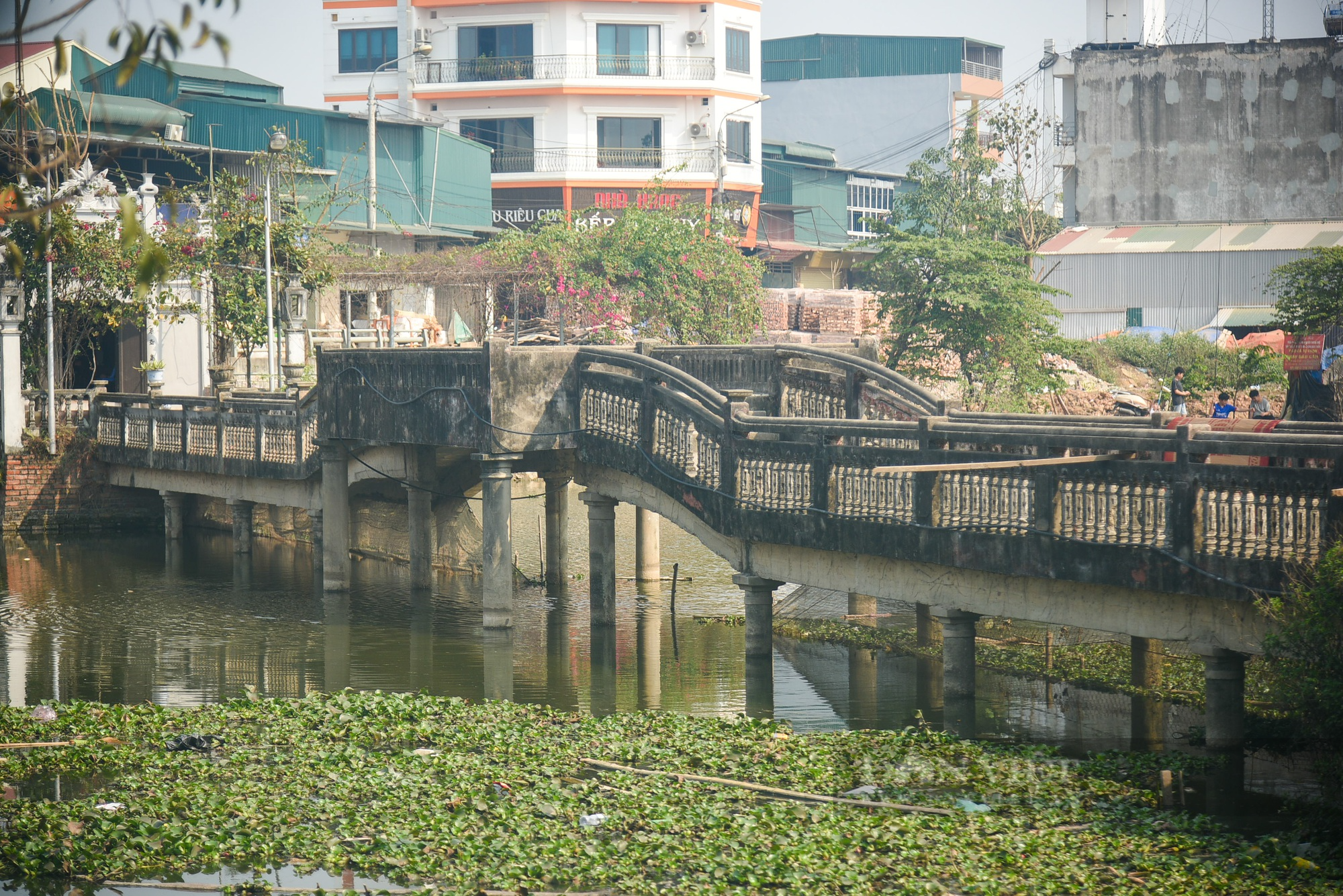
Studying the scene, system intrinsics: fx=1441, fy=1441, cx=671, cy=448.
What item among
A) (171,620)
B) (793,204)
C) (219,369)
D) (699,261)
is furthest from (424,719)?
(793,204)

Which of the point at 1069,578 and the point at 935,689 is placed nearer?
the point at 1069,578

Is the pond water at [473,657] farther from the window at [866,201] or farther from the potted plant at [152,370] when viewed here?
the window at [866,201]

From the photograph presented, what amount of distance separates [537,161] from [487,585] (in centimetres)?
3763

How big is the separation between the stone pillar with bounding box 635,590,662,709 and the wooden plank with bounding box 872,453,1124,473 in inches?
180

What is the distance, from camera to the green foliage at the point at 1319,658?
10367mm

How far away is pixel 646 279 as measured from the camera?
37125 mm

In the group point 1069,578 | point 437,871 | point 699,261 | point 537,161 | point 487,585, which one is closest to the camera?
point 437,871

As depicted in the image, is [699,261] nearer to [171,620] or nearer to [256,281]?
[256,281]

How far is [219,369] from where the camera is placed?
27.2 m

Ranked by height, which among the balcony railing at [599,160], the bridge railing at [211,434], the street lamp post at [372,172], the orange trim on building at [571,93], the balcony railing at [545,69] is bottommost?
the bridge railing at [211,434]

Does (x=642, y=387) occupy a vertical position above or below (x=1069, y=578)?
above

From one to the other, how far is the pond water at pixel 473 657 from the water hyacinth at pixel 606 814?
1148 mm

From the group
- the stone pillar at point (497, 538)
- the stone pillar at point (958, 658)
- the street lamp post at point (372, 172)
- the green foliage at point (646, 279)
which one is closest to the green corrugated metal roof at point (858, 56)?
the street lamp post at point (372, 172)

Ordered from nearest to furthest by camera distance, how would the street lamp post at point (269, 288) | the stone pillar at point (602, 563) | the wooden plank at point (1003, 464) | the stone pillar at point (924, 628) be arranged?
the wooden plank at point (1003, 464) → the stone pillar at point (924, 628) → the stone pillar at point (602, 563) → the street lamp post at point (269, 288)
